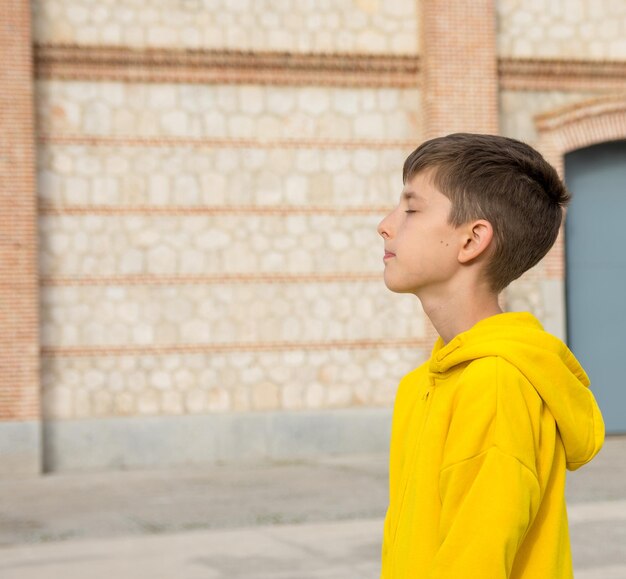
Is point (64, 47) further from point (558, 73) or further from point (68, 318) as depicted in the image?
point (558, 73)

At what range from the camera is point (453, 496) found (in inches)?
75.1

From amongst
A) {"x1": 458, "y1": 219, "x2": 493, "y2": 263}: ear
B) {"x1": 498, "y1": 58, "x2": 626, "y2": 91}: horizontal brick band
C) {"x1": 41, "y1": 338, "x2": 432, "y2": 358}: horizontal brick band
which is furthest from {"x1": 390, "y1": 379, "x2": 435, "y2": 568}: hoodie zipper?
{"x1": 498, "y1": 58, "x2": 626, "y2": 91}: horizontal brick band

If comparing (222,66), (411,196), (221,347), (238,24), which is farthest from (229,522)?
(411,196)

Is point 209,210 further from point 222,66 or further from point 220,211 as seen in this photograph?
point 222,66

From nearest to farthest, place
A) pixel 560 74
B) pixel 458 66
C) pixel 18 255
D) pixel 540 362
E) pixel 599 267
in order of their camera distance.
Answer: pixel 540 362 → pixel 18 255 → pixel 458 66 → pixel 560 74 → pixel 599 267

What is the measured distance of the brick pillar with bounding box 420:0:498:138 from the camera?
13.4 metres

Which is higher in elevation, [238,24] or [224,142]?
[238,24]

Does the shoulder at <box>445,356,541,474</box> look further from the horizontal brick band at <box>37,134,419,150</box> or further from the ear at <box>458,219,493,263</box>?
the horizontal brick band at <box>37,134,419,150</box>

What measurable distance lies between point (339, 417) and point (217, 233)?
8.21 feet

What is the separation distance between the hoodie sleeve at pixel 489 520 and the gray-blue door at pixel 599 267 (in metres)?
12.7

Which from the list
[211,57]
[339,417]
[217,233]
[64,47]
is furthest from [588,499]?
[64,47]

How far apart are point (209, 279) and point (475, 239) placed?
1117cm

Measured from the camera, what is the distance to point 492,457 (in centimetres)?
187

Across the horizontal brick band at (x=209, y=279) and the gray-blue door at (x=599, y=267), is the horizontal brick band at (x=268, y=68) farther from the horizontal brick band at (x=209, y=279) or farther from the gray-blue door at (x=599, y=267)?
the horizontal brick band at (x=209, y=279)
